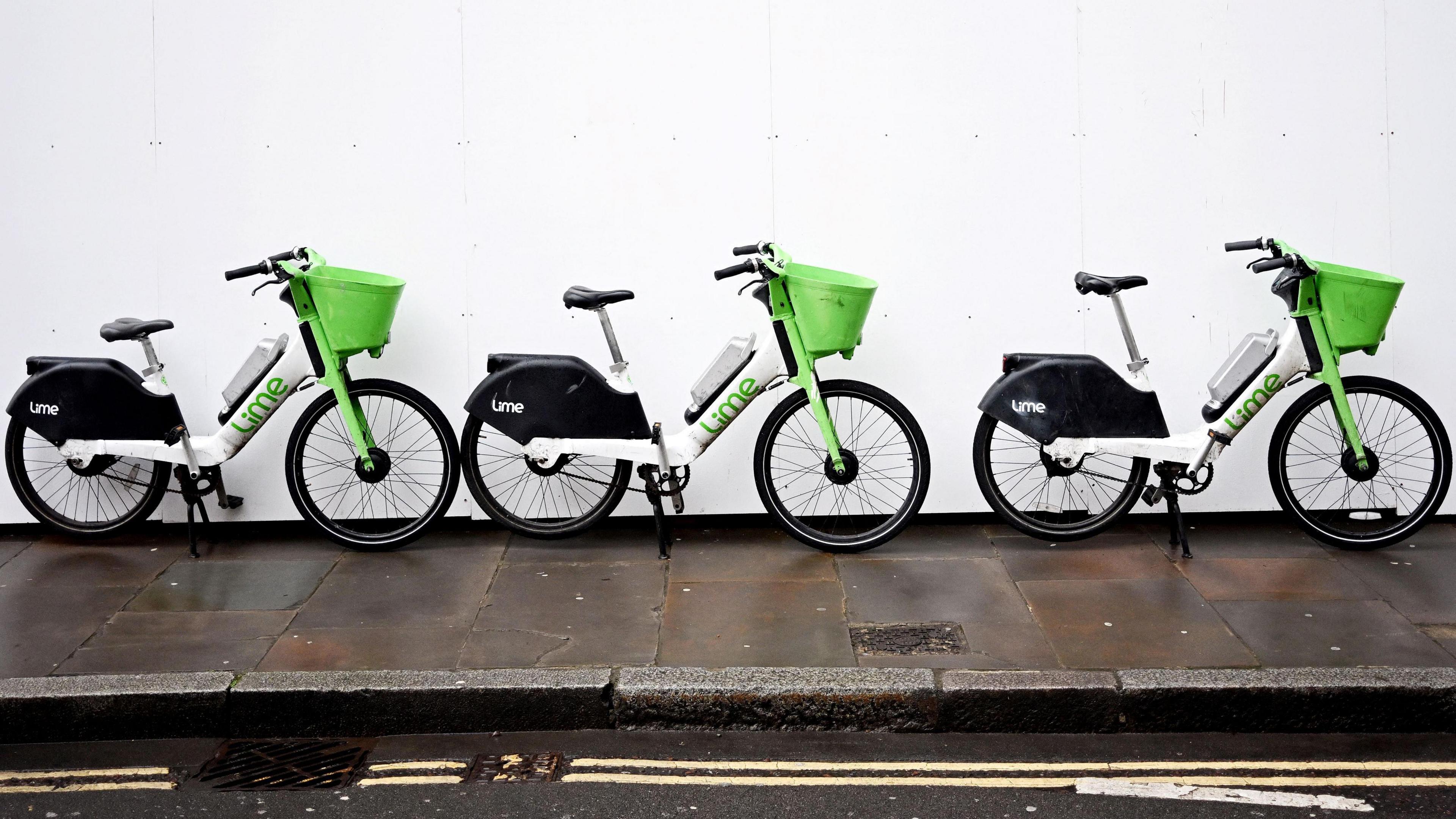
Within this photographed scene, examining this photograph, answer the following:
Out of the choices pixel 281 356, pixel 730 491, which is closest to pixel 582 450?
pixel 730 491

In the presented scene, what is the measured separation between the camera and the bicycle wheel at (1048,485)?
6832 millimetres

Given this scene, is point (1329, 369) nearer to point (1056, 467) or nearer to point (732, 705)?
point (1056, 467)

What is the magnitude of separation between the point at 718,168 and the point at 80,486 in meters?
3.82

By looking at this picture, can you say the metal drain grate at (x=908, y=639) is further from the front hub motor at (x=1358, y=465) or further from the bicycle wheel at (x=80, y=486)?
the bicycle wheel at (x=80, y=486)

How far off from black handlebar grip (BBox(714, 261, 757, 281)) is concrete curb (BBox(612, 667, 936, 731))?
220cm

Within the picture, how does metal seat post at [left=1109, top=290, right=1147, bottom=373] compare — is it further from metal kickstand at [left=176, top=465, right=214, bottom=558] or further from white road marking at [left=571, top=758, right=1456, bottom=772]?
metal kickstand at [left=176, top=465, right=214, bottom=558]

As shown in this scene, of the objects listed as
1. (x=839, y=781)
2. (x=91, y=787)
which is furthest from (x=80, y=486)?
(x=839, y=781)

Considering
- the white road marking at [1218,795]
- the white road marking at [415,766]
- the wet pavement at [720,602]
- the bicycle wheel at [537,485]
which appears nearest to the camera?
the white road marking at [1218,795]

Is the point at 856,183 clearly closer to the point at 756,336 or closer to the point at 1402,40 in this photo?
the point at 756,336

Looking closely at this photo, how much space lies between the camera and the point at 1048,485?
23.8 feet

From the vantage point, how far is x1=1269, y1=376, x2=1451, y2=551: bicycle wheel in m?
6.80

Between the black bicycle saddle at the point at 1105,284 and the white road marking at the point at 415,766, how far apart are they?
12.2 feet

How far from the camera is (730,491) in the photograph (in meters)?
7.36

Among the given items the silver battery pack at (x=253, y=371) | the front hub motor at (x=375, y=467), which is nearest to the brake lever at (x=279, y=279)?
the silver battery pack at (x=253, y=371)
